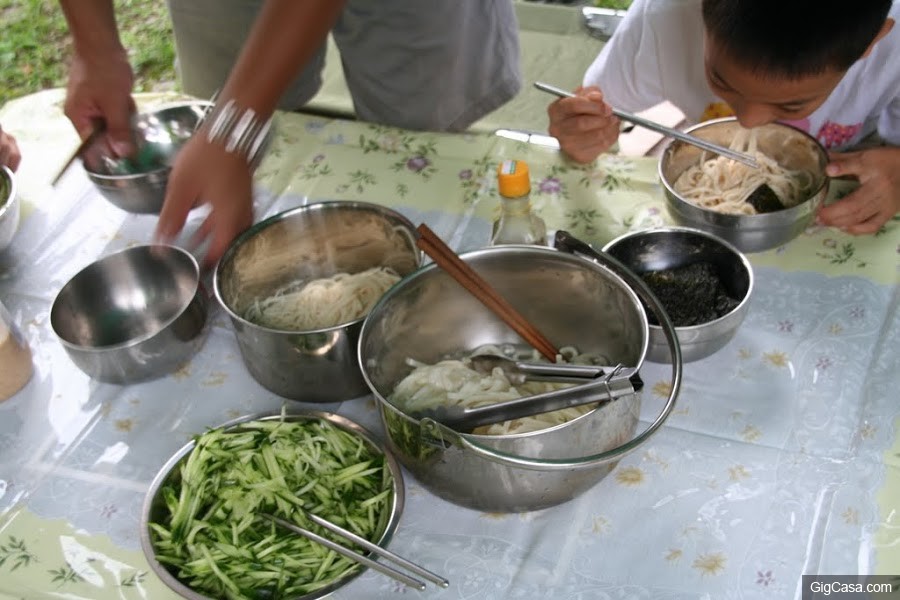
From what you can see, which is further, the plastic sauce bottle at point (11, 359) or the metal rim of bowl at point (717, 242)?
the plastic sauce bottle at point (11, 359)

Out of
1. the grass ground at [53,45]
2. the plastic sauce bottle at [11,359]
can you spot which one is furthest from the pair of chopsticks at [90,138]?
the grass ground at [53,45]

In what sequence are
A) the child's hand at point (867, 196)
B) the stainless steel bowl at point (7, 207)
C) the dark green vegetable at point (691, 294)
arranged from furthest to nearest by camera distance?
1. the stainless steel bowl at point (7, 207)
2. the child's hand at point (867, 196)
3. the dark green vegetable at point (691, 294)

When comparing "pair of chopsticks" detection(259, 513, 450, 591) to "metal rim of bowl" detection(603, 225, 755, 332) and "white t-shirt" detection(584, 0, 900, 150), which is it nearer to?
"metal rim of bowl" detection(603, 225, 755, 332)

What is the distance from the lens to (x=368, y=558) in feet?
3.80

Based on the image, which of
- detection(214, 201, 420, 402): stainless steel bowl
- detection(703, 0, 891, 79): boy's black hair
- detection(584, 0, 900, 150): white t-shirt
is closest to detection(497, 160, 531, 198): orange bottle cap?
detection(214, 201, 420, 402): stainless steel bowl

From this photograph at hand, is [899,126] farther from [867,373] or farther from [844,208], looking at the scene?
[867,373]

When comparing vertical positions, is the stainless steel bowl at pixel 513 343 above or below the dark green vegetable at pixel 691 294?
above

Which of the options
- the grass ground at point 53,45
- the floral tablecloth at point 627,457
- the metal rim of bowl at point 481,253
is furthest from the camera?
the grass ground at point 53,45

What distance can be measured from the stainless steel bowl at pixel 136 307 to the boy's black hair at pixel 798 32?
1.08 meters

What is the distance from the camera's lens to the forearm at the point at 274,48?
1.37 metres

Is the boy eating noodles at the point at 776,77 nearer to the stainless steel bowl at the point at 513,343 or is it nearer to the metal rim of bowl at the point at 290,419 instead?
the stainless steel bowl at the point at 513,343

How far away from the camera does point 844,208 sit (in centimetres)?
162

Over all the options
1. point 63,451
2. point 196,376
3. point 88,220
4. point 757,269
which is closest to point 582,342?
point 757,269

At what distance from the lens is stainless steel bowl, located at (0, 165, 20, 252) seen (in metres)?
1.74
